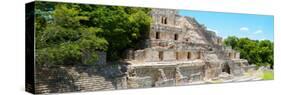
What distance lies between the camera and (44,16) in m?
7.16

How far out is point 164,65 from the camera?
861 centimetres

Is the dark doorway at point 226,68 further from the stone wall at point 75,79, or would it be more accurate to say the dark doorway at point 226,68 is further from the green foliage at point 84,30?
the stone wall at point 75,79

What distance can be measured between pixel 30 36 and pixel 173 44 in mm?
2753

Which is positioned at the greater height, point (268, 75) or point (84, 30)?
point (84, 30)

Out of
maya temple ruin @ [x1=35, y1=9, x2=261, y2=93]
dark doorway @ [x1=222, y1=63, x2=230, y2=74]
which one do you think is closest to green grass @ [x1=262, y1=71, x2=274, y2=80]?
maya temple ruin @ [x1=35, y1=9, x2=261, y2=93]

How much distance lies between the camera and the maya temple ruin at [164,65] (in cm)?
751

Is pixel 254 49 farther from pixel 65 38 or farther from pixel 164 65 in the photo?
pixel 65 38

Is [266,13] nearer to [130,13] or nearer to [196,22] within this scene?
[196,22]

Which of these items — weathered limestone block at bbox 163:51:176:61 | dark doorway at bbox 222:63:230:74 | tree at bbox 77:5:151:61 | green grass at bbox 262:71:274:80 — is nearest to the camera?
tree at bbox 77:5:151:61

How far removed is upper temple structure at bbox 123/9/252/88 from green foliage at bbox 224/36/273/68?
0.58ft

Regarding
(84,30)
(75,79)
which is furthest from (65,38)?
(75,79)

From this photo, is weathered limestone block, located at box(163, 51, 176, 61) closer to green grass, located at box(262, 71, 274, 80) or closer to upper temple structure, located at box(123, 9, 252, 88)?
upper temple structure, located at box(123, 9, 252, 88)

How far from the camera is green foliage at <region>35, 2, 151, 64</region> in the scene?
23.6 feet

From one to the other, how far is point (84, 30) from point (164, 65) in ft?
5.90
